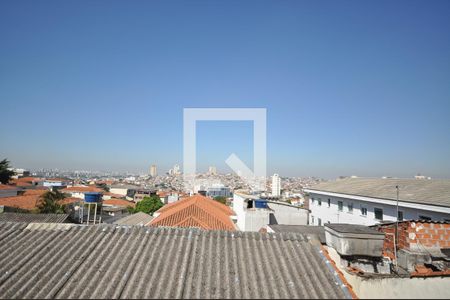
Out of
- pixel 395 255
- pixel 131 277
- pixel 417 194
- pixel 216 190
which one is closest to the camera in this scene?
pixel 131 277

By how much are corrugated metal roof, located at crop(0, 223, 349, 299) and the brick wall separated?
106 inches

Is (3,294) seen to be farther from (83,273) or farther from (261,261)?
(261,261)

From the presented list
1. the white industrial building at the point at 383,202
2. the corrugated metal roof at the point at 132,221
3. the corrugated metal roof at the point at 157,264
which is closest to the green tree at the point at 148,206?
the corrugated metal roof at the point at 132,221

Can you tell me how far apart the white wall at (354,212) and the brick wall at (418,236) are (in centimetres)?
935

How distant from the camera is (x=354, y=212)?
21.6m

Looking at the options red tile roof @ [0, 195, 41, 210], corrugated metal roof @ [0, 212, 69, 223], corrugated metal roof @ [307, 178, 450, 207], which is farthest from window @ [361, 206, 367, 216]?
red tile roof @ [0, 195, 41, 210]

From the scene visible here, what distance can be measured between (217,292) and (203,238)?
135 cm

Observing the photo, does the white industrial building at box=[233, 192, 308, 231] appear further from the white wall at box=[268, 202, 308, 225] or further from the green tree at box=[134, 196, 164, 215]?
the green tree at box=[134, 196, 164, 215]

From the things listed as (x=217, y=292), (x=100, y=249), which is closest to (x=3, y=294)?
(x=100, y=249)

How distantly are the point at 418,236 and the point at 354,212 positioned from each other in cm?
1719

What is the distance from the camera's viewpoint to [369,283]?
3.95 m

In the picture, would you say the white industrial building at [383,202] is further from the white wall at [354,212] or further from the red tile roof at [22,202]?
the red tile roof at [22,202]

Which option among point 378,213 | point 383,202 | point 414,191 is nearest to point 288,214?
point 378,213

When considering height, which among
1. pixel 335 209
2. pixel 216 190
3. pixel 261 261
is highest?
pixel 261 261
